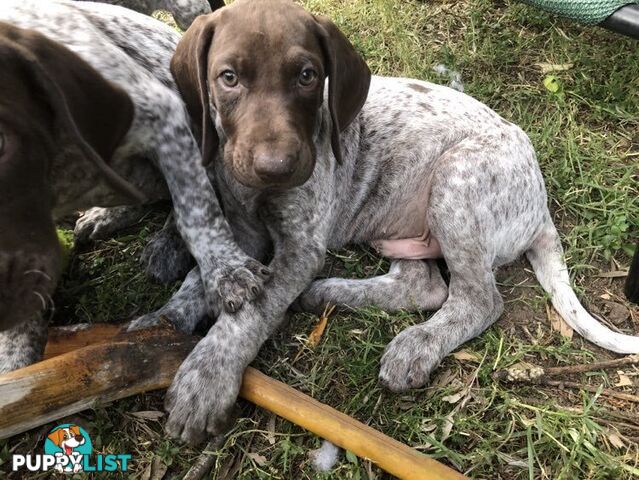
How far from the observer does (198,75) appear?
3432 mm

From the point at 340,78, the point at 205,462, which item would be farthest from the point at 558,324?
the point at 205,462

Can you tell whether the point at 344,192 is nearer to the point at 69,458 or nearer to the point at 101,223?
the point at 101,223

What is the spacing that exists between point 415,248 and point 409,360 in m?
0.90

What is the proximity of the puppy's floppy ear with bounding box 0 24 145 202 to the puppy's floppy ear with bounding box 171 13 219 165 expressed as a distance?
0.49 metres

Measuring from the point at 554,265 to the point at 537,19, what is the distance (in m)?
2.72

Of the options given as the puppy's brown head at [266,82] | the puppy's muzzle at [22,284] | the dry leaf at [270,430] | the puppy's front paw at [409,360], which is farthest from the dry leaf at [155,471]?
the puppy's brown head at [266,82]

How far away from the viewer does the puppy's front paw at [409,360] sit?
3.44m

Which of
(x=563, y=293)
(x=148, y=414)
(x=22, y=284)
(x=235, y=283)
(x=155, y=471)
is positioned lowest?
(x=155, y=471)

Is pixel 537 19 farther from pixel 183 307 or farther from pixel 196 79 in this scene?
pixel 183 307

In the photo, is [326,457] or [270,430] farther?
[270,430]

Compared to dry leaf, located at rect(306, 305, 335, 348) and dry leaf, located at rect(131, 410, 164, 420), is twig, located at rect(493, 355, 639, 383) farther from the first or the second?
dry leaf, located at rect(131, 410, 164, 420)

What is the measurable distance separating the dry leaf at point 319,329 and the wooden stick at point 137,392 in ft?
1.56

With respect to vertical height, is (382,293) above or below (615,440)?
above

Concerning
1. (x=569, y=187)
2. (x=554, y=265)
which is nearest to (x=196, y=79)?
→ (x=554, y=265)
